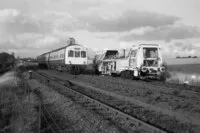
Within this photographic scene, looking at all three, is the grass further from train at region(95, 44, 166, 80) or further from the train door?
the train door

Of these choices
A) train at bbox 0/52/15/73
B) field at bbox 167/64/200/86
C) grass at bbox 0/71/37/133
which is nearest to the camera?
grass at bbox 0/71/37/133

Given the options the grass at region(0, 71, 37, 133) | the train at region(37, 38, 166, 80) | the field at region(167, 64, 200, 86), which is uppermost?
the train at region(37, 38, 166, 80)

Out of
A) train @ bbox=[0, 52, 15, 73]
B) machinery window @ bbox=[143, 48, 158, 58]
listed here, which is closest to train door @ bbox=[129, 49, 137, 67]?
machinery window @ bbox=[143, 48, 158, 58]

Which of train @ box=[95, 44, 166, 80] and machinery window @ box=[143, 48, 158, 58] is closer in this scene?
train @ box=[95, 44, 166, 80]

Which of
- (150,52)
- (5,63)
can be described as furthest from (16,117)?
(5,63)

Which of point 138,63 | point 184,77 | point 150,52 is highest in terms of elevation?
point 150,52

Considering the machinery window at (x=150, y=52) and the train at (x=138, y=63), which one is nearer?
the train at (x=138, y=63)

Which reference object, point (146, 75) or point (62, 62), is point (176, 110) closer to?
point (146, 75)

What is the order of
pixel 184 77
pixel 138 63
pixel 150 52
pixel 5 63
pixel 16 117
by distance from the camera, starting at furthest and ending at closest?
pixel 5 63
pixel 184 77
pixel 150 52
pixel 138 63
pixel 16 117

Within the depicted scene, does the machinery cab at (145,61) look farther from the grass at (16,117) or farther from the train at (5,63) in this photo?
the train at (5,63)

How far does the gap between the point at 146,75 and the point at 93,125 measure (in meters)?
13.0

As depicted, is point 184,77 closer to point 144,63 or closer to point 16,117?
point 144,63

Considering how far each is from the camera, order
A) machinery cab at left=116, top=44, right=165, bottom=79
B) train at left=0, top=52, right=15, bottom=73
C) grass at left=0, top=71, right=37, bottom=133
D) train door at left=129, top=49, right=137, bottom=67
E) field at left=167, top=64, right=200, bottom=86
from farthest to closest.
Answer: train at left=0, top=52, right=15, bottom=73 → field at left=167, top=64, right=200, bottom=86 → train door at left=129, top=49, right=137, bottom=67 → machinery cab at left=116, top=44, right=165, bottom=79 → grass at left=0, top=71, right=37, bottom=133

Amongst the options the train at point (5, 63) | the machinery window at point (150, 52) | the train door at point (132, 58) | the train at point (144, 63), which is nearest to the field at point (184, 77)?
the train at point (144, 63)
